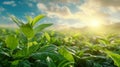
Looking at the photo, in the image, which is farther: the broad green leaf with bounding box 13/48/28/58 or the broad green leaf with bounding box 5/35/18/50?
the broad green leaf with bounding box 5/35/18/50

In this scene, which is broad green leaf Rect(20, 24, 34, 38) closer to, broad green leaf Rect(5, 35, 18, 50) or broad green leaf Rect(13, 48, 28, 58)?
broad green leaf Rect(5, 35, 18, 50)

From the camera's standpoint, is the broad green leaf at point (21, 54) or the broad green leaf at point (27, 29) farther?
the broad green leaf at point (27, 29)

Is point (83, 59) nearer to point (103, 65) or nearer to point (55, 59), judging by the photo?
point (103, 65)

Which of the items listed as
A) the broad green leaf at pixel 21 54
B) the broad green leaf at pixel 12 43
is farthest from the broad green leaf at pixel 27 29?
the broad green leaf at pixel 21 54

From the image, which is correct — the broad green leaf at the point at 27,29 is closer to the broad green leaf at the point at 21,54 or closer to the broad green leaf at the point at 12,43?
the broad green leaf at the point at 12,43

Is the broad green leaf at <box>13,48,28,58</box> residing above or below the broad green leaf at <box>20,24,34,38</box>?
below

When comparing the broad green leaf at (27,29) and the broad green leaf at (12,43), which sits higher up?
the broad green leaf at (27,29)

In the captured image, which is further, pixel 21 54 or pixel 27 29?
pixel 27 29

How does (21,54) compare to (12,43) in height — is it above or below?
below

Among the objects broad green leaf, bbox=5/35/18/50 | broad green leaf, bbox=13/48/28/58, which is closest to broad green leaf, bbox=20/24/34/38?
broad green leaf, bbox=5/35/18/50

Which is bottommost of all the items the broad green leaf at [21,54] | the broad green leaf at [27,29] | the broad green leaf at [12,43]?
the broad green leaf at [21,54]

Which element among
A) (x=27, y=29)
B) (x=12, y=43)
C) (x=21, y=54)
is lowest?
(x=21, y=54)

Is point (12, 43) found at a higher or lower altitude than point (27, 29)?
lower

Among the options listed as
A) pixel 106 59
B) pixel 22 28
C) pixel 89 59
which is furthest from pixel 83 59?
pixel 22 28
